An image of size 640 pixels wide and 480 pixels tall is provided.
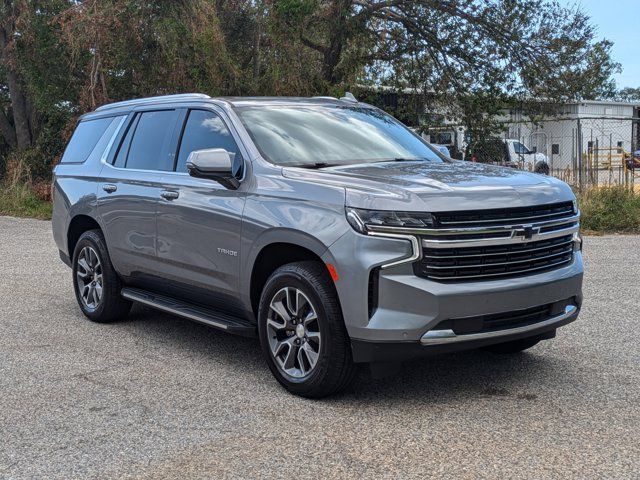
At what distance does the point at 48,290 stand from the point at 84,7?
10.1 m

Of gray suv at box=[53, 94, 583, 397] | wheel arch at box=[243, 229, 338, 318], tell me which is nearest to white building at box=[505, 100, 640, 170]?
gray suv at box=[53, 94, 583, 397]

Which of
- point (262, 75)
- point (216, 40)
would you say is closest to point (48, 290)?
point (216, 40)

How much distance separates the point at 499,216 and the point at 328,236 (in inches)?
38.4

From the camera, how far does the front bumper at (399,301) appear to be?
4410mm

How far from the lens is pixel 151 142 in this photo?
6.63m

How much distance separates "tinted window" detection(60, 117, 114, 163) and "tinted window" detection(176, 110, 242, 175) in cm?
146

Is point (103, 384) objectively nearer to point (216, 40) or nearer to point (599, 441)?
point (599, 441)

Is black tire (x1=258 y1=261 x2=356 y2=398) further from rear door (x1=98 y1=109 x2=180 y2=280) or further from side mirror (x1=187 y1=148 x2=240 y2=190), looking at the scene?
rear door (x1=98 y1=109 x2=180 y2=280)

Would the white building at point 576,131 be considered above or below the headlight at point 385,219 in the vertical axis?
below

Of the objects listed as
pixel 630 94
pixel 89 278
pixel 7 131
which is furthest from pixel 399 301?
pixel 630 94

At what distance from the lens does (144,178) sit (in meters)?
6.43

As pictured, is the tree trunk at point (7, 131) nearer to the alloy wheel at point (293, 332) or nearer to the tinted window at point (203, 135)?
the tinted window at point (203, 135)

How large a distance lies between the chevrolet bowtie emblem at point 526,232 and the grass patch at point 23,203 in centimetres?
1528

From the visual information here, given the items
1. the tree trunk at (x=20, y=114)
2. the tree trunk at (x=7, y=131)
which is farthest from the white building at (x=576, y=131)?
the tree trunk at (x=7, y=131)
